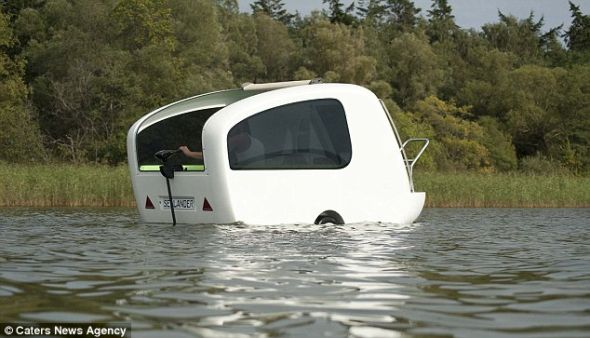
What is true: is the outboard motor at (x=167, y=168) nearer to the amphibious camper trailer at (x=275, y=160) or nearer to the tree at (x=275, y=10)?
the amphibious camper trailer at (x=275, y=160)

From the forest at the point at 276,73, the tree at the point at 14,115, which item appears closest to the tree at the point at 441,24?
the forest at the point at 276,73

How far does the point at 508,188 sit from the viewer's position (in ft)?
88.0

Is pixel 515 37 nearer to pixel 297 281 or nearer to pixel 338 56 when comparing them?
pixel 338 56

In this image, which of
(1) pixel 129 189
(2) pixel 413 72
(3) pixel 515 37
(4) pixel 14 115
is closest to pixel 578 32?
(3) pixel 515 37

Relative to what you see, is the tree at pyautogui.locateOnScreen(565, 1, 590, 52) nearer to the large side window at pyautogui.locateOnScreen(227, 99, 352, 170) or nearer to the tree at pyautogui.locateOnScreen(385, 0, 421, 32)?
the tree at pyautogui.locateOnScreen(385, 0, 421, 32)

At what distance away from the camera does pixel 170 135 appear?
13375mm

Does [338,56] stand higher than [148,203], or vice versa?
[338,56]

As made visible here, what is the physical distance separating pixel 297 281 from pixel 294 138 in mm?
5468

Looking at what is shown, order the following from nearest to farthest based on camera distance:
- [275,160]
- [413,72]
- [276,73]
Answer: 1. [275,160]
2. [413,72]
3. [276,73]

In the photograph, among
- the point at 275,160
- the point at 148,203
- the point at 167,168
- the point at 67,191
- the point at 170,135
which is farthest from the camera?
the point at 67,191

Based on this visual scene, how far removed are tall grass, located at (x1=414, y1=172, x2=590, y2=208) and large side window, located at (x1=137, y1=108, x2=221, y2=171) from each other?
1284cm

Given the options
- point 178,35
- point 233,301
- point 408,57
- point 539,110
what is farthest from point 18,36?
point 233,301

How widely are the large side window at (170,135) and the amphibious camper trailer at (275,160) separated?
0.01 meters

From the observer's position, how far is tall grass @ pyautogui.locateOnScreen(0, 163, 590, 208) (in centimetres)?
2283
